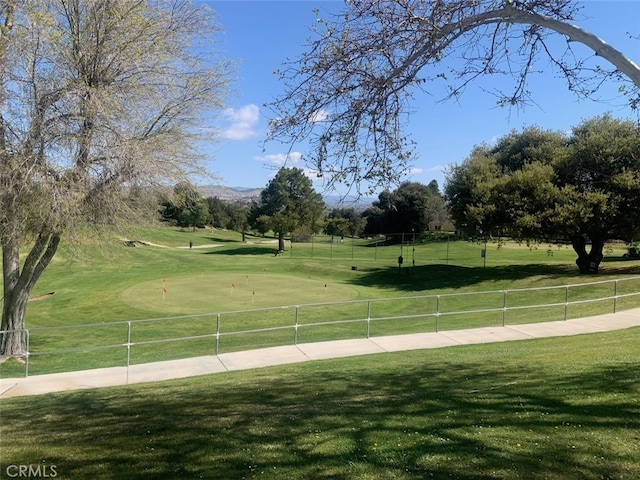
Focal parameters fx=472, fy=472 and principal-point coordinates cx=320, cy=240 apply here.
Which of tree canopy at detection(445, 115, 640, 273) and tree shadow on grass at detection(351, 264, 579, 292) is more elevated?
tree canopy at detection(445, 115, 640, 273)

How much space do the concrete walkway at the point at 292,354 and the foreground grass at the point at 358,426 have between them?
5.63ft

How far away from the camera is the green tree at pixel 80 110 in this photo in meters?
10.7

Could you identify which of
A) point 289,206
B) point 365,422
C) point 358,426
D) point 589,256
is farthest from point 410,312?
point 289,206

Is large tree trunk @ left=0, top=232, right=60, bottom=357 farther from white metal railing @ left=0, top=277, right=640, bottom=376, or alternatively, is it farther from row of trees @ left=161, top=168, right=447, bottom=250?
row of trees @ left=161, top=168, right=447, bottom=250

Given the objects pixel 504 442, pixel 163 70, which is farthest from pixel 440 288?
pixel 504 442

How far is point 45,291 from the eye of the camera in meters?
25.6

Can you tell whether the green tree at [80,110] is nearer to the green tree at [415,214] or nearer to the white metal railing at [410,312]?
the white metal railing at [410,312]

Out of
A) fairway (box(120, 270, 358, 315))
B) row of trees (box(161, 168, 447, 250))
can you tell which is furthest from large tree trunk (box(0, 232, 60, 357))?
row of trees (box(161, 168, 447, 250))

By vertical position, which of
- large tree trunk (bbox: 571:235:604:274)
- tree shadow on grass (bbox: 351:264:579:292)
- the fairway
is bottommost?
the fairway

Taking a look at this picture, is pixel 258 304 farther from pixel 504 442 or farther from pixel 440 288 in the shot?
pixel 504 442

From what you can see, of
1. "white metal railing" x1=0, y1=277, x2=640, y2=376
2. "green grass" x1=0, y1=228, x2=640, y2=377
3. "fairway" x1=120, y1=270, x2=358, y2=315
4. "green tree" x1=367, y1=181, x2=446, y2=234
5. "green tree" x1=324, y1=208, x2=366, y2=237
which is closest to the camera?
"green grass" x1=0, y1=228, x2=640, y2=377

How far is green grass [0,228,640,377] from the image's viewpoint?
14078mm

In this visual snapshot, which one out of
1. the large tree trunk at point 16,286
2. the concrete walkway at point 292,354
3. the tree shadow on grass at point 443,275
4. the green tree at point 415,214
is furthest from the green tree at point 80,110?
the green tree at point 415,214

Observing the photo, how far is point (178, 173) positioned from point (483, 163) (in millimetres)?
29457
